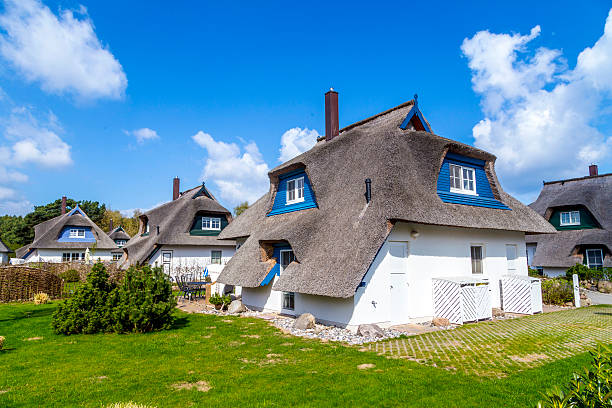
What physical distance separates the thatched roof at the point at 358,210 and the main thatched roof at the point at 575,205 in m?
13.6

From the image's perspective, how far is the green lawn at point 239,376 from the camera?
5.89 meters

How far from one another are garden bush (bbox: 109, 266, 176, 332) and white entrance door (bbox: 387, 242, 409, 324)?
266 inches

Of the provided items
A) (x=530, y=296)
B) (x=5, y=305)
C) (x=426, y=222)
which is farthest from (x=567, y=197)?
(x=5, y=305)

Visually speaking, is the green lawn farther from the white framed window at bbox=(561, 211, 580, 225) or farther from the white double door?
the white framed window at bbox=(561, 211, 580, 225)

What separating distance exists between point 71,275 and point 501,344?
25137 millimetres

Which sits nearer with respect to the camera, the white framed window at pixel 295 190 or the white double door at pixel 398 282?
the white double door at pixel 398 282

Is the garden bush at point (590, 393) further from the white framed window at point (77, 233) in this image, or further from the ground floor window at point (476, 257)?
the white framed window at point (77, 233)

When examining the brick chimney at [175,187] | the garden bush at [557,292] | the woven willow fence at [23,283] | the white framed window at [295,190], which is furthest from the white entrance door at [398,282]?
the brick chimney at [175,187]

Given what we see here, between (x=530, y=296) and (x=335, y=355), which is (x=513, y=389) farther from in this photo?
(x=530, y=296)

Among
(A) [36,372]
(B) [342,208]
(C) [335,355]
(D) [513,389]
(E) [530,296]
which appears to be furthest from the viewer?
(E) [530,296]

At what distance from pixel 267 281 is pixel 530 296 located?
9845mm

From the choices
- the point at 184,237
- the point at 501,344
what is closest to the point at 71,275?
the point at 184,237

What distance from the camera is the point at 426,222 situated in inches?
462

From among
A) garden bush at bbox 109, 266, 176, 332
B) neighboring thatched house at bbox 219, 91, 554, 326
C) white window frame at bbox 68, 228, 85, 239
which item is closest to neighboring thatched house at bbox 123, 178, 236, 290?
white window frame at bbox 68, 228, 85, 239
